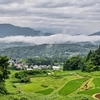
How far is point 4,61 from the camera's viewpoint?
52.5 meters

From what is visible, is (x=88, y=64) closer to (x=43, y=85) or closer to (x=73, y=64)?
(x=73, y=64)

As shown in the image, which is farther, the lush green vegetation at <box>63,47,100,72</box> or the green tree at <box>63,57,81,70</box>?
the green tree at <box>63,57,81,70</box>

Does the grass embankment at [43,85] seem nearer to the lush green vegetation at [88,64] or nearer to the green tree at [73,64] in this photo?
the lush green vegetation at [88,64]

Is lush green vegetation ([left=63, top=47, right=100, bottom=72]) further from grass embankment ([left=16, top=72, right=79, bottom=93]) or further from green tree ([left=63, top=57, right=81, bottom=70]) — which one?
grass embankment ([left=16, top=72, right=79, bottom=93])

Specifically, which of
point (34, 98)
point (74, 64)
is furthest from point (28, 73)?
point (34, 98)

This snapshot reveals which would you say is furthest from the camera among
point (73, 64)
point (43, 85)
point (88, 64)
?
point (73, 64)

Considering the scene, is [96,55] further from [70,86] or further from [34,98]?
[34,98]

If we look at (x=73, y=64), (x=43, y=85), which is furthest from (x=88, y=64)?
(x=43, y=85)

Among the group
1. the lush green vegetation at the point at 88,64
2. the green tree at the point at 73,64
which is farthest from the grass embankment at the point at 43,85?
the green tree at the point at 73,64

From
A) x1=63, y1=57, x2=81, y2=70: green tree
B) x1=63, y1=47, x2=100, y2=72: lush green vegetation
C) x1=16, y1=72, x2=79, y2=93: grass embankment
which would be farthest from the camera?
x1=63, y1=57, x2=81, y2=70: green tree

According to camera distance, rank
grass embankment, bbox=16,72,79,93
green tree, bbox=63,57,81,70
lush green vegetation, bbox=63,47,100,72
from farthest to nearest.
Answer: green tree, bbox=63,57,81,70, lush green vegetation, bbox=63,47,100,72, grass embankment, bbox=16,72,79,93

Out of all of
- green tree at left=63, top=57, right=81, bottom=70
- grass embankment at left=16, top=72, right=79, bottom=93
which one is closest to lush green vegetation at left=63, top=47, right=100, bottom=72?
green tree at left=63, top=57, right=81, bottom=70

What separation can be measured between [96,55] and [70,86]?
163ft

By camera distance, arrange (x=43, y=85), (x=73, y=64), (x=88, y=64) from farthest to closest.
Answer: (x=73, y=64)
(x=88, y=64)
(x=43, y=85)
